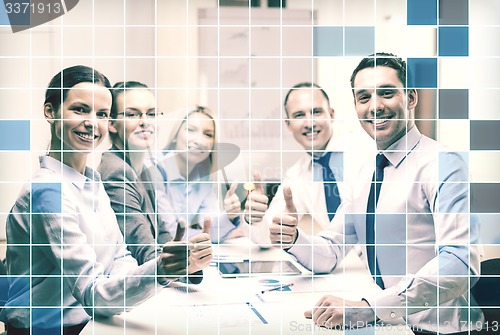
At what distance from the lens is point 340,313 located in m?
2.89

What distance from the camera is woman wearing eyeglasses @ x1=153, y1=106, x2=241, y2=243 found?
284 centimetres

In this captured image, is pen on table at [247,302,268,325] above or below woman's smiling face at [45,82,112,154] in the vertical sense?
below

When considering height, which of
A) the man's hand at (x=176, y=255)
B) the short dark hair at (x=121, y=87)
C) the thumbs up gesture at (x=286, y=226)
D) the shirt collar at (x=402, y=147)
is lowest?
the man's hand at (x=176, y=255)

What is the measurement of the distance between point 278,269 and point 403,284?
1.52ft

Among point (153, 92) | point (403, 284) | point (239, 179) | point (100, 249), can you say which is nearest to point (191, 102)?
point (153, 92)

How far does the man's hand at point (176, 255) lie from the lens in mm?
2840

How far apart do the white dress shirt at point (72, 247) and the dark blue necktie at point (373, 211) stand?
79 centimetres

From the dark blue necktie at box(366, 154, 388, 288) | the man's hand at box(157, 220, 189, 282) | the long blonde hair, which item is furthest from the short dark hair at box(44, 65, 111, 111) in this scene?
the dark blue necktie at box(366, 154, 388, 288)

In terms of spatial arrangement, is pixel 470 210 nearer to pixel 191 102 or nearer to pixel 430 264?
pixel 430 264
